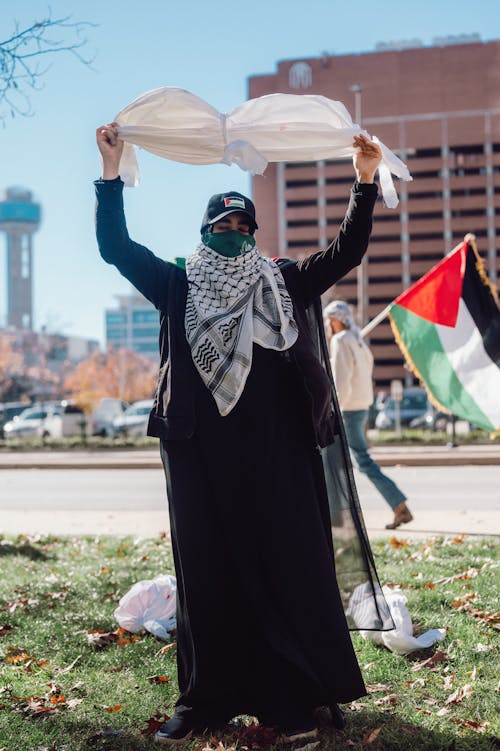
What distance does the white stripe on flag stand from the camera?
8.62 meters

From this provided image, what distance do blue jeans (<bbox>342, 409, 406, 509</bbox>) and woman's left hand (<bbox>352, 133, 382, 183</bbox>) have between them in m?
4.29

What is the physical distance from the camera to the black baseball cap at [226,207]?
11.4ft

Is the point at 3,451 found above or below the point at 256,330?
below

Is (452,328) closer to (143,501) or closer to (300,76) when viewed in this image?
(143,501)

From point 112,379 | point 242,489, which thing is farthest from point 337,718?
point 112,379

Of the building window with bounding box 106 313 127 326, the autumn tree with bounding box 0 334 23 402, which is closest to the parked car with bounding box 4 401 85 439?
the autumn tree with bounding box 0 334 23 402

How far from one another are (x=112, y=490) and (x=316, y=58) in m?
92.6

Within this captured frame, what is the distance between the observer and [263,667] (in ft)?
11.0

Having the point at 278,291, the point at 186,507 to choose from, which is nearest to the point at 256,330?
the point at 278,291

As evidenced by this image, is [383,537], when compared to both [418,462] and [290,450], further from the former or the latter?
[418,462]

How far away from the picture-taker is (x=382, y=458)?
17703 millimetres

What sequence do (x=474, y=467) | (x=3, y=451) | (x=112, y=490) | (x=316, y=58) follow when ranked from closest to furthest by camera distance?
(x=112, y=490), (x=474, y=467), (x=3, y=451), (x=316, y=58)

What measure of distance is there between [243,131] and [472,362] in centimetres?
546

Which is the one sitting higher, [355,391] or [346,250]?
[346,250]
